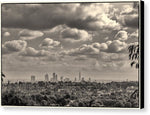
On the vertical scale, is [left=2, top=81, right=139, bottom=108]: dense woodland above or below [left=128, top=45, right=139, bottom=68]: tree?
below

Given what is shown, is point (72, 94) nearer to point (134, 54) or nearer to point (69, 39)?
point (69, 39)

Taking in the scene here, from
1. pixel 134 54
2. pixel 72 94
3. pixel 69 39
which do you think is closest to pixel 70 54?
pixel 69 39

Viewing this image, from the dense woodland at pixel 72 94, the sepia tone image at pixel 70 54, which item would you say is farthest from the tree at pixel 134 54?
the dense woodland at pixel 72 94

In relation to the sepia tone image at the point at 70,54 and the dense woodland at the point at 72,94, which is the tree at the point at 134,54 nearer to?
the sepia tone image at the point at 70,54

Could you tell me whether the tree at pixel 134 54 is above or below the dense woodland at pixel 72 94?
above

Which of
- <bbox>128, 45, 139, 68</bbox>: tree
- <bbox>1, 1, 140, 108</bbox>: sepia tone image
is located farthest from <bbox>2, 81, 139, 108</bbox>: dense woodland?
<bbox>128, 45, 139, 68</bbox>: tree

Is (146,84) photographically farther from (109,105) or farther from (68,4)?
(68,4)

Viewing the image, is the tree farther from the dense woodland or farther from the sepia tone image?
the dense woodland
